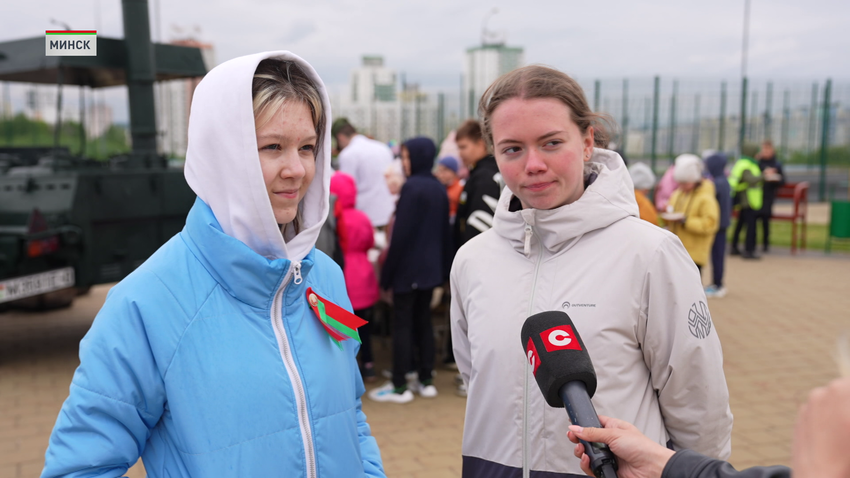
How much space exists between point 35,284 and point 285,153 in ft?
17.1

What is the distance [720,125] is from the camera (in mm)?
18781

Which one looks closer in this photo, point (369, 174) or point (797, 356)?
point (797, 356)

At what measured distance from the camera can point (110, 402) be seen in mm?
1326

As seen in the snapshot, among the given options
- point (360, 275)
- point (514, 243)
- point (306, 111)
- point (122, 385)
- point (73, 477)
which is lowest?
point (360, 275)

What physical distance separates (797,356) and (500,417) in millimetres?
5581

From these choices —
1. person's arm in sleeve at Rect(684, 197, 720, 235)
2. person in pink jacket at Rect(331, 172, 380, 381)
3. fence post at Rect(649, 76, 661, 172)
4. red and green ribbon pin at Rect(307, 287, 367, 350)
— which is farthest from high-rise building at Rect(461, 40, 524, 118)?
red and green ribbon pin at Rect(307, 287, 367, 350)

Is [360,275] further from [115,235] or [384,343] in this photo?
[115,235]

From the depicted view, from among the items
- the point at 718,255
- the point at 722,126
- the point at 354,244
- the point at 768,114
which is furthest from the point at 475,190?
the point at 768,114

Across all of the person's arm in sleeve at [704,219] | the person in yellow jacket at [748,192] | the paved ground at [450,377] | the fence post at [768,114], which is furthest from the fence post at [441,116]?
the person's arm in sleeve at [704,219]

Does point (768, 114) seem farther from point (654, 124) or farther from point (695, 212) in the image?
point (695, 212)

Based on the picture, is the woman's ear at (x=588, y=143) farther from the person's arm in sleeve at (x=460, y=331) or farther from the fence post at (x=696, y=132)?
the fence post at (x=696, y=132)

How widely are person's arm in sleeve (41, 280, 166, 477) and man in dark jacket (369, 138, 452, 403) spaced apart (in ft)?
12.2

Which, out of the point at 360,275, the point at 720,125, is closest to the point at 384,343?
the point at 360,275

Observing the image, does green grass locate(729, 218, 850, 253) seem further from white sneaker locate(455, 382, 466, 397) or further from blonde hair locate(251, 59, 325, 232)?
blonde hair locate(251, 59, 325, 232)
